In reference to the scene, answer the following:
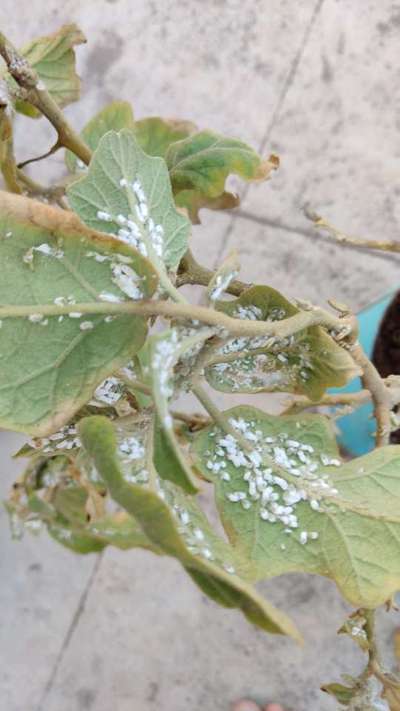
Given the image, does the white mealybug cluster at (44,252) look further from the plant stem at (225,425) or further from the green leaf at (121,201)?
the plant stem at (225,425)

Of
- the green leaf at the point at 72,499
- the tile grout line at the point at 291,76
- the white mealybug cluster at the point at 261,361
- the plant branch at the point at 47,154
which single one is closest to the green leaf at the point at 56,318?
the white mealybug cluster at the point at 261,361

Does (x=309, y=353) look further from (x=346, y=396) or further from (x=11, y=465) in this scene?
(x=11, y=465)

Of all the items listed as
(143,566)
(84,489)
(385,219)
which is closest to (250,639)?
(143,566)

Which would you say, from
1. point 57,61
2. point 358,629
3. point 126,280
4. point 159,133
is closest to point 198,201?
point 159,133

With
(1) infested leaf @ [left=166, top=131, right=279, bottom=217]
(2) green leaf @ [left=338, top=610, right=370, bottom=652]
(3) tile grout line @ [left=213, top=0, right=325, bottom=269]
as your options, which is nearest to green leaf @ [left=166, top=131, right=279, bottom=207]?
(1) infested leaf @ [left=166, top=131, right=279, bottom=217]

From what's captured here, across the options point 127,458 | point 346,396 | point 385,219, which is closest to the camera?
point 127,458

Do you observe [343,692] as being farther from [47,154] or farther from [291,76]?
[291,76]
